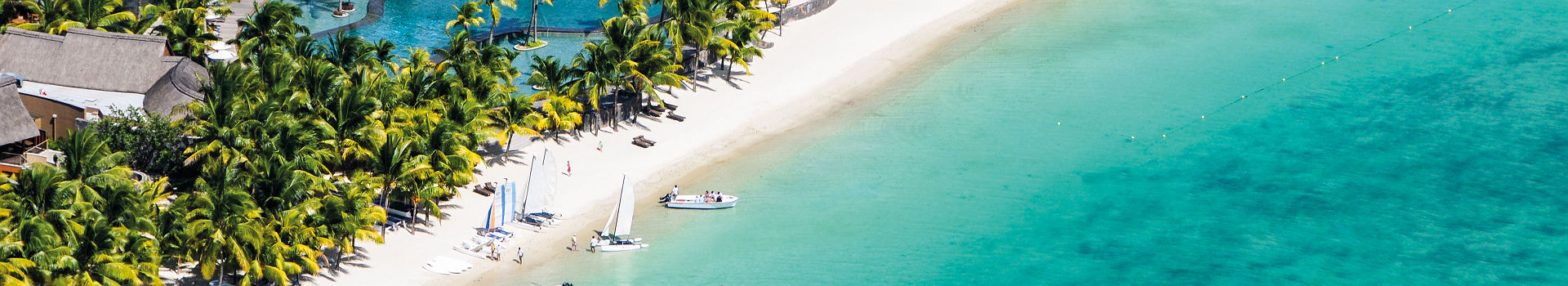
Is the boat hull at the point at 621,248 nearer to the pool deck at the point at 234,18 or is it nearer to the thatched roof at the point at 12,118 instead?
the thatched roof at the point at 12,118

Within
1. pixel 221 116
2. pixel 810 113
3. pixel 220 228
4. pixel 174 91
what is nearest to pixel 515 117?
pixel 221 116

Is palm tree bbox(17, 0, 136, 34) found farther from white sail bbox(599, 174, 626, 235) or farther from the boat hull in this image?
the boat hull

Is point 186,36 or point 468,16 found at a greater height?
point 468,16

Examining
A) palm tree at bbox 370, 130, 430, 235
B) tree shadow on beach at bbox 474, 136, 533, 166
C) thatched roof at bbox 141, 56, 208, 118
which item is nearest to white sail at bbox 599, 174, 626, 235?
tree shadow on beach at bbox 474, 136, 533, 166

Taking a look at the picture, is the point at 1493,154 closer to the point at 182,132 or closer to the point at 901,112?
the point at 901,112

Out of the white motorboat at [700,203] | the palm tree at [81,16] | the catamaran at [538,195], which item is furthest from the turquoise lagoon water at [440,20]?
the catamaran at [538,195]

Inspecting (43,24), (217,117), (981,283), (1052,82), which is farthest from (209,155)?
(1052,82)

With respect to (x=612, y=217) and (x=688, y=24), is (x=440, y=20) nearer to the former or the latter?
(x=688, y=24)
